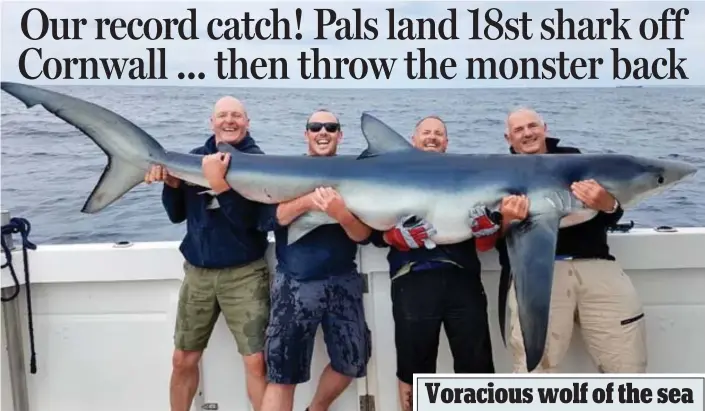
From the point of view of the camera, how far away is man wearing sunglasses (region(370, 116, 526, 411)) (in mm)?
1836

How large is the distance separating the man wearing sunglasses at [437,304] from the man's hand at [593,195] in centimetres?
24

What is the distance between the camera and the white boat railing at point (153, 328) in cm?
206

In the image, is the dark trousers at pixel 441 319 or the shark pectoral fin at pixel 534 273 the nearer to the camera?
the shark pectoral fin at pixel 534 273

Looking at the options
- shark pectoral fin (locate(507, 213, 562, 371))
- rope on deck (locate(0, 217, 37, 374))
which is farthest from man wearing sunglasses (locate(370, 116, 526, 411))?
rope on deck (locate(0, 217, 37, 374))

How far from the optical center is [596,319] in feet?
6.09

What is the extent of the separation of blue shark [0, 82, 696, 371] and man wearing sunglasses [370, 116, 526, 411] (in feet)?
0.22

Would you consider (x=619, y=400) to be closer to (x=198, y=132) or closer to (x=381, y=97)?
(x=381, y=97)

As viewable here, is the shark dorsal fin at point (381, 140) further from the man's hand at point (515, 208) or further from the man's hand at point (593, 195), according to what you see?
the man's hand at point (593, 195)

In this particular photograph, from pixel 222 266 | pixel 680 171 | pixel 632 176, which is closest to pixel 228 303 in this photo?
pixel 222 266

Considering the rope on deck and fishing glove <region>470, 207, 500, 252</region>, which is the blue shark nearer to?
fishing glove <region>470, 207, 500, 252</region>

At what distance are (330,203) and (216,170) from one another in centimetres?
34

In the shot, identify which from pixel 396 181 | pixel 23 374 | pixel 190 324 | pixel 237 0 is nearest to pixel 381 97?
pixel 396 181

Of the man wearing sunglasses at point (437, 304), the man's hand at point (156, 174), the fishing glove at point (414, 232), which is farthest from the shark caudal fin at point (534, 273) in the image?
the man's hand at point (156, 174)

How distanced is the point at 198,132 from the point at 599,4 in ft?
4.83
